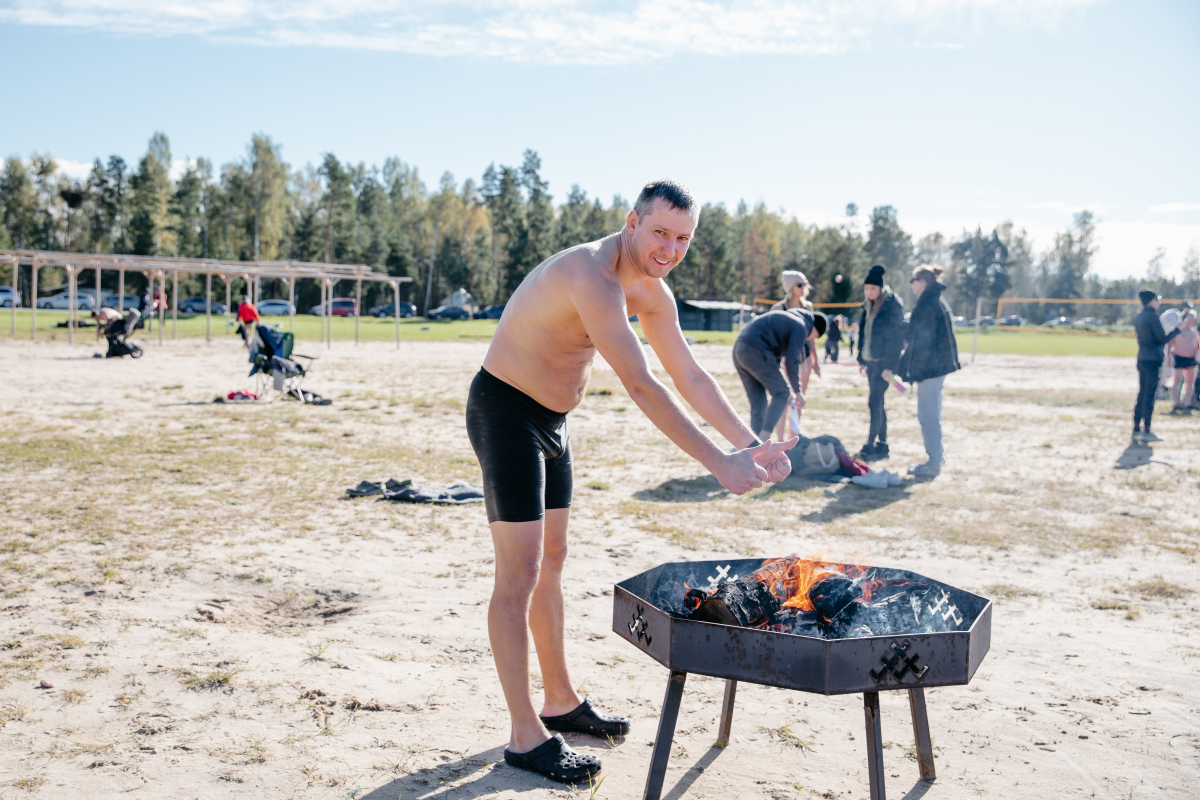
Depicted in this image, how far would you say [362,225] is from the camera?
6938cm

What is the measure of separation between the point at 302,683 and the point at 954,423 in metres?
11.0

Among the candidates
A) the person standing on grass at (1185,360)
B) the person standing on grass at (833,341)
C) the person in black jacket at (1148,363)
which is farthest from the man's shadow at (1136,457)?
the person standing on grass at (833,341)

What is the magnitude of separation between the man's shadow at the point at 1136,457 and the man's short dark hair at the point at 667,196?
8613 millimetres

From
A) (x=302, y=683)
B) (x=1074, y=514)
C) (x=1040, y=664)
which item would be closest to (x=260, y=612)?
(x=302, y=683)

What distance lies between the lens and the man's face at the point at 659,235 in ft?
8.75

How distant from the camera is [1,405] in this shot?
11.5 m

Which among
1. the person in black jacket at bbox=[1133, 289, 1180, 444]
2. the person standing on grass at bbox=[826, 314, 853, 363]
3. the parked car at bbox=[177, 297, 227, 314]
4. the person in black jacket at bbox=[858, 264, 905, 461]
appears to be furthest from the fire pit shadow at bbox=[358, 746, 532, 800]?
the parked car at bbox=[177, 297, 227, 314]

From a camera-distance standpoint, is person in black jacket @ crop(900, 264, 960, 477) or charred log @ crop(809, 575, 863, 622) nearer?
charred log @ crop(809, 575, 863, 622)

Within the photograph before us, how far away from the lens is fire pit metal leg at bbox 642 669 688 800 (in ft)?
8.86

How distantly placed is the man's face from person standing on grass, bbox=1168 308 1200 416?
14931 mm

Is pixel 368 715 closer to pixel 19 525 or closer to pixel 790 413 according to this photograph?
pixel 19 525

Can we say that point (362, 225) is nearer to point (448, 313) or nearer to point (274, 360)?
point (448, 313)

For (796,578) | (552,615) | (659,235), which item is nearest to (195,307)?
(552,615)

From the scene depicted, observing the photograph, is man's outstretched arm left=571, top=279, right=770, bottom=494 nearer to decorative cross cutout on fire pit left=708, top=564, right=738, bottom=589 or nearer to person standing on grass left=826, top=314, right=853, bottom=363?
decorative cross cutout on fire pit left=708, top=564, right=738, bottom=589
